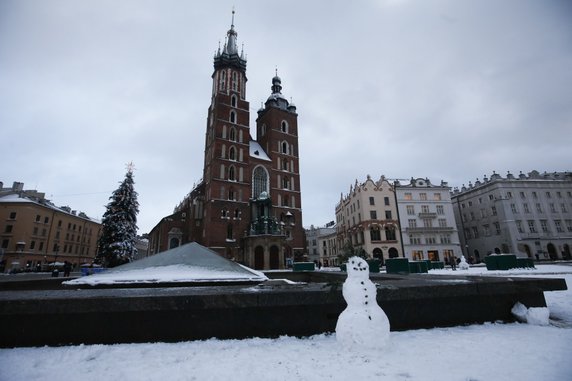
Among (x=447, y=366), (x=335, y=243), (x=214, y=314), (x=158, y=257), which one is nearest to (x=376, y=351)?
(x=447, y=366)

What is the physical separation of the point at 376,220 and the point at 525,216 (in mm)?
25373

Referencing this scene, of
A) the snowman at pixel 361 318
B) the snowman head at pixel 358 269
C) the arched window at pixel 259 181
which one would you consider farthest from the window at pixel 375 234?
the snowman at pixel 361 318

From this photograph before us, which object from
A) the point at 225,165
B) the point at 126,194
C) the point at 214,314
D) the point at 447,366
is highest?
the point at 225,165

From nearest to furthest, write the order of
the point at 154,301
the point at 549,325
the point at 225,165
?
the point at 154,301 < the point at 549,325 < the point at 225,165

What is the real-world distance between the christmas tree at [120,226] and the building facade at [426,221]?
40.7 metres

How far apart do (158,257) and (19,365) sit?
20.1 feet

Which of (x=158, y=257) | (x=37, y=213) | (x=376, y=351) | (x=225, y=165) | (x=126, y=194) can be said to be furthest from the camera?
(x=37, y=213)

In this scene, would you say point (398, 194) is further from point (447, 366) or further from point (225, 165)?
point (447, 366)

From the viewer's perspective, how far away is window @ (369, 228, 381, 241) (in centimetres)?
4500

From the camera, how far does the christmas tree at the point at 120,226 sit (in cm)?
2934

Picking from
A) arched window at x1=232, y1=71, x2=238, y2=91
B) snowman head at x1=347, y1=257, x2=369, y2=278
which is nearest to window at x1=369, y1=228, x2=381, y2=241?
arched window at x1=232, y1=71, x2=238, y2=91

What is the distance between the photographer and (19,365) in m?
3.43

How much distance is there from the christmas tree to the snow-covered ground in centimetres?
2971

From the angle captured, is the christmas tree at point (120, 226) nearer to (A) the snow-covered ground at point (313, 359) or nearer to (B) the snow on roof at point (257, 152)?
(B) the snow on roof at point (257, 152)
